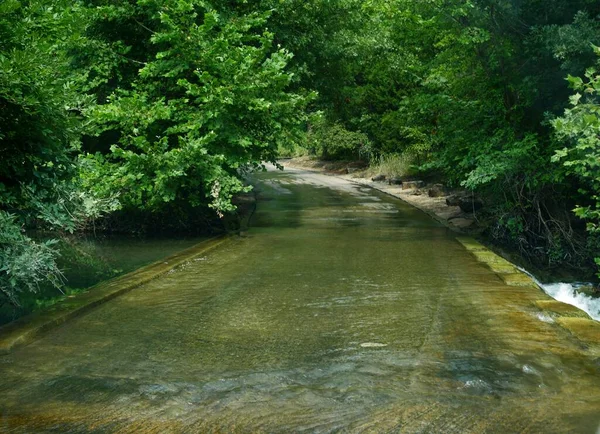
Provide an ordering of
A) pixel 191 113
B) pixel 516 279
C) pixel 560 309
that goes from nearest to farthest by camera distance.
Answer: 1. pixel 560 309
2. pixel 516 279
3. pixel 191 113

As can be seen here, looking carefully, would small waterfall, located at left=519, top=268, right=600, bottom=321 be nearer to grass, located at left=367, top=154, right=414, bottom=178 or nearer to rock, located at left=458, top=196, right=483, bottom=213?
rock, located at left=458, top=196, right=483, bottom=213

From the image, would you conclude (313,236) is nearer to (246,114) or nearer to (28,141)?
(246,114)

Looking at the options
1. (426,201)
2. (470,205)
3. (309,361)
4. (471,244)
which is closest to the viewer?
(309,361)

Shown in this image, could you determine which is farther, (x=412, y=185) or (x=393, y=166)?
(x=393, y=166)

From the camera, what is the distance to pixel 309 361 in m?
5.79

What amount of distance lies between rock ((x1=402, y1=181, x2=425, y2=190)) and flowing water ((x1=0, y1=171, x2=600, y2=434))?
16608 mm

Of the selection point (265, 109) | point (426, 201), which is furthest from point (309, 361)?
point (426, 201)

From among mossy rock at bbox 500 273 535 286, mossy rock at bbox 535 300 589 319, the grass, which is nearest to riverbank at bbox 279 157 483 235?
the grass

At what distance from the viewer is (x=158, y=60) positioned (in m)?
14.6

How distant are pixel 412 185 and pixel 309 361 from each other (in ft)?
72.7

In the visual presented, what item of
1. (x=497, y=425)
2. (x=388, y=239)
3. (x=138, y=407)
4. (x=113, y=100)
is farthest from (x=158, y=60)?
(x=497, y=425)

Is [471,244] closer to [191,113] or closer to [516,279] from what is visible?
[516,279]

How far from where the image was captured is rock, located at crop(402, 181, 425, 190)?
88.3 ft

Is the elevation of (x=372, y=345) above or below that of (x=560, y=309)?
above
